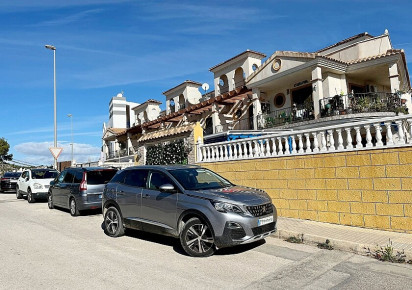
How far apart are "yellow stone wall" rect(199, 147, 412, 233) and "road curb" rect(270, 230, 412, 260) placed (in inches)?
53.5

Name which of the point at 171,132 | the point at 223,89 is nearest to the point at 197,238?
the point at 171,132

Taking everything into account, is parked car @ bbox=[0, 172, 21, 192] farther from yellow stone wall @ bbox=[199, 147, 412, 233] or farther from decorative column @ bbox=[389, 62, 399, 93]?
decorative column @ bbox=[389, 62, 399, 93]

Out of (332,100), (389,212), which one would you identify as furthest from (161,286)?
(332,100)

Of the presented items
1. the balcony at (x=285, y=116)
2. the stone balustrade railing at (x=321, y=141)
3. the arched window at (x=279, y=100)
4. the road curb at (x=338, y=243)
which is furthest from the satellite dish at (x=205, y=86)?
the road curb at (x=338, y=243)

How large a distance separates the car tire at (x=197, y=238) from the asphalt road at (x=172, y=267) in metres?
0.15

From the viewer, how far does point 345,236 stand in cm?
655

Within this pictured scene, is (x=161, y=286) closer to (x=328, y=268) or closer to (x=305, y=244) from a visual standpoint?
(x=328, y=268)

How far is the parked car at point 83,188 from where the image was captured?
10.6 m

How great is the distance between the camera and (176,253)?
6191mm

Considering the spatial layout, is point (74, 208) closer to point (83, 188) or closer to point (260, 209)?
point (83, 188)

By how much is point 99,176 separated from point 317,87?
42.7 feet

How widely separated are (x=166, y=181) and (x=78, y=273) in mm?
2457

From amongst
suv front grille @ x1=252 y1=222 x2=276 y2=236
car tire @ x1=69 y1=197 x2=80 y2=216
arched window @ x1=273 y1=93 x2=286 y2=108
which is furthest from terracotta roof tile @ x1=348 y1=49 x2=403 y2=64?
car tire @ x1=69 y1=197 x2=80 y2=216

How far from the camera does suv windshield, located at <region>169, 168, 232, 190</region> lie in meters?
6.65
